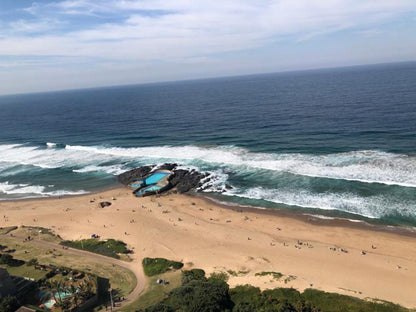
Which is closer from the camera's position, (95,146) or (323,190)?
(323,190)

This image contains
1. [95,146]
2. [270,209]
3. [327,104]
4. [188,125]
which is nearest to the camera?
[270,209]

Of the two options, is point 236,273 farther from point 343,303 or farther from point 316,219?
point 316,219

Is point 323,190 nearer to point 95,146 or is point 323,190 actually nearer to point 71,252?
point 71,252

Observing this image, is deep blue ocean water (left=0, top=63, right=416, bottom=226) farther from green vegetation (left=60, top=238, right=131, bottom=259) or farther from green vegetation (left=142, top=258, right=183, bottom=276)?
green vegetation (left=60, top=238, right=131, bottom=259)

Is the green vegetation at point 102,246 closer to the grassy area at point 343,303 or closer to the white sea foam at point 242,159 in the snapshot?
the grassy area at point 343,303

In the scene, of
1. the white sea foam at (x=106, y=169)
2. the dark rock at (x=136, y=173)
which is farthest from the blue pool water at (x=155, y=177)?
the white sea foam at (x=106, y=169)

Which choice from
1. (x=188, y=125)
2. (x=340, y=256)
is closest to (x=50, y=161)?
(x=188, y=125)

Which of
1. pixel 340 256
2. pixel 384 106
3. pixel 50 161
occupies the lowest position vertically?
pixel 340 256
